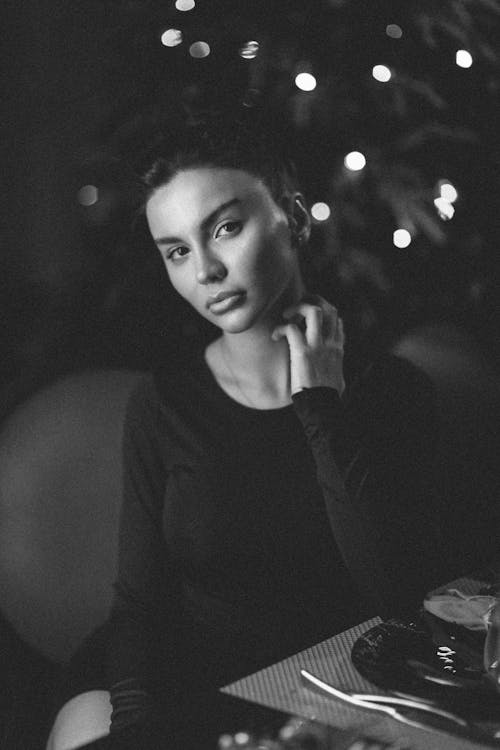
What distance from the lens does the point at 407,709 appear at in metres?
0.65

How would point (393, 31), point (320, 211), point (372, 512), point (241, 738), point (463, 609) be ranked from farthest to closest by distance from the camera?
point (320, 211) < point (393, 31) < point (372, 512) < point (463, 609) < point (241, 738)

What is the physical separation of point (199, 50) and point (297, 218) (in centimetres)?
29

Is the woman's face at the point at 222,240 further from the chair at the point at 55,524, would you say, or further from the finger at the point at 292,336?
the chair at the point at 55,524

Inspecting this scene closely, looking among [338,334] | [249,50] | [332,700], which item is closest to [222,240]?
[338,334]

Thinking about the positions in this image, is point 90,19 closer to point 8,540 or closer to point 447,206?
point 447,206

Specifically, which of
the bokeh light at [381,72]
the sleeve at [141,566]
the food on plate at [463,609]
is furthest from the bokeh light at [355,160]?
the food on plate at [463,609]

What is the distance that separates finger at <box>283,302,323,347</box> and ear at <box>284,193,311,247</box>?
10cm

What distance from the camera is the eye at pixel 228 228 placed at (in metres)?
1.17

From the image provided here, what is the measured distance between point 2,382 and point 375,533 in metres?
0.81

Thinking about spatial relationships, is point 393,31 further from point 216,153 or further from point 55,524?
point 55,524

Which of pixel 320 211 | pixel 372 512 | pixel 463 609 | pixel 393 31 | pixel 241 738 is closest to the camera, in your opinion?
pixel 241 738

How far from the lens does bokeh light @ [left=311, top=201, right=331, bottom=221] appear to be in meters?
1.55

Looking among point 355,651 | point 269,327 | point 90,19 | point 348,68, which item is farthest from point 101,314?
point 355,651

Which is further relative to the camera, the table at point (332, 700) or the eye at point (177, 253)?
the eye at point (177, 253)
